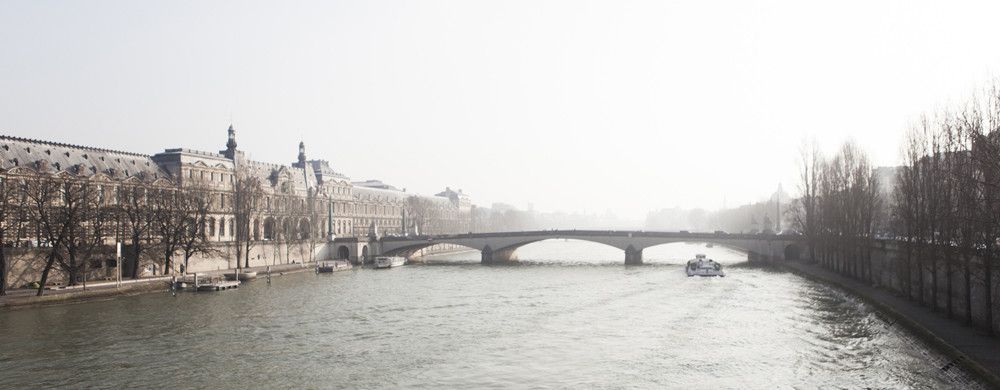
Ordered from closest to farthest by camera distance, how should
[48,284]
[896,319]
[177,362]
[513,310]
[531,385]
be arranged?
[531,385]
[177,362]
[896,319]
[513,310]
[48,284]

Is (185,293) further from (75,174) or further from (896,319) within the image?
(896,319)

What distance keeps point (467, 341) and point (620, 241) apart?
234 feet

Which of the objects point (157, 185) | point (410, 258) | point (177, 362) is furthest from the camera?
point (410, 258)

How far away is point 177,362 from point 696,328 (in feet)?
97.8

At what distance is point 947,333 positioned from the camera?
36.8m

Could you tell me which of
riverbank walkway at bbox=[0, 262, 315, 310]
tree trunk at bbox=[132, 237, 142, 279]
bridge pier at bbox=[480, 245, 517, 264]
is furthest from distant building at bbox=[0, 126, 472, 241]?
bridge pier at bbox=[480, 245, 517, 264]

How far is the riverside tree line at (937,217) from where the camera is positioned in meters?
33.6

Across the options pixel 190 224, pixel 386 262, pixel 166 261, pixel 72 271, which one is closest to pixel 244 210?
pixel 190 224

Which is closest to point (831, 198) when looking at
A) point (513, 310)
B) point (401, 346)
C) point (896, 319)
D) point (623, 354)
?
point (896, 319)

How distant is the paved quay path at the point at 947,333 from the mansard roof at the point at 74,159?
74.4 meters

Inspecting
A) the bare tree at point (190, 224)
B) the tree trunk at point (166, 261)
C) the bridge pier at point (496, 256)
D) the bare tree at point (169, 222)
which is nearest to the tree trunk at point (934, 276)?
the bare tree at point (190, 224)

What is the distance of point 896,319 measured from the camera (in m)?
44.8

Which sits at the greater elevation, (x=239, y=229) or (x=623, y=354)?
(x=239, y=229)

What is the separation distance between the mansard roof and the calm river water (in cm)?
2204
